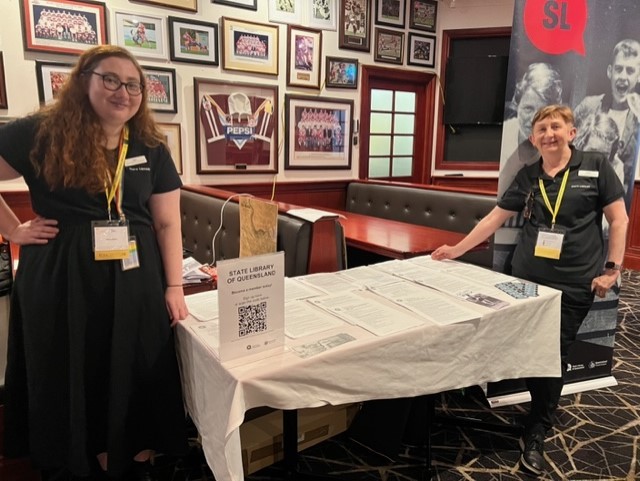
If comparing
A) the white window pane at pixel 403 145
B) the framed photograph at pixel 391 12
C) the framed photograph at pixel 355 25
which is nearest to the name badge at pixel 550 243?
the framed photograph at pixel 355 25

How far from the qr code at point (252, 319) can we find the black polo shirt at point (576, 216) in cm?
129

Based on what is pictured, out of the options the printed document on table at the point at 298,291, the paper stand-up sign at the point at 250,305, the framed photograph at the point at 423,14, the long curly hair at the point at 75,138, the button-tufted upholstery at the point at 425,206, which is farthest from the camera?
the framed photograph at the point at 423,14

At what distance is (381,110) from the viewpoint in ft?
17.4

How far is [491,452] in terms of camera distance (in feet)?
7.32

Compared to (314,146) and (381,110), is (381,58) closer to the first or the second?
(381,110)

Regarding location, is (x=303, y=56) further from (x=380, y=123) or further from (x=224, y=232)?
(x=224, y=232)

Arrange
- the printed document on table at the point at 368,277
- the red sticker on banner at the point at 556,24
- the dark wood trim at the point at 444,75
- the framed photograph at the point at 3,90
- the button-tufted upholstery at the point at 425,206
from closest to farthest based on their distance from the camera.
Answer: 1. the printed document on table at the point at 368,277
2. the red sticker on banner at the point at 556,24
3. the framed photograph at the point at 3,90
4. the button-tufted upholstery at the point at 425,206
5. the dark wood trim at the point at 444,75

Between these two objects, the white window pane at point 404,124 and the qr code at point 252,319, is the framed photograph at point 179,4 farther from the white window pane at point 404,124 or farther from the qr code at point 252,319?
the qr code at point 252,319

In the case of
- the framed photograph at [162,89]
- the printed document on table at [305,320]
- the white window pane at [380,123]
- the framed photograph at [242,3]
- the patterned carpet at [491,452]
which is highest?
the framed photograph at [242,3]

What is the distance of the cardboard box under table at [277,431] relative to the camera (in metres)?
1.99

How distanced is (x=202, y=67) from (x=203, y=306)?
278 centimetres

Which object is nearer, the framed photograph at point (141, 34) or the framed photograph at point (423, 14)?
the framed photograph at point (141, 34)

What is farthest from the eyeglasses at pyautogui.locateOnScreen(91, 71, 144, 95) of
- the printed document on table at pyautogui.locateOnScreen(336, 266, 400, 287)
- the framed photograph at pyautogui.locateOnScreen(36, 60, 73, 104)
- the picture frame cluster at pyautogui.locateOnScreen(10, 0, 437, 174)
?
the framed photograph at pyautogui.locateOnScreen(36, 60, 73, 104)

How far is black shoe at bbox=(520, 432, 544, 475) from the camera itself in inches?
81.6
